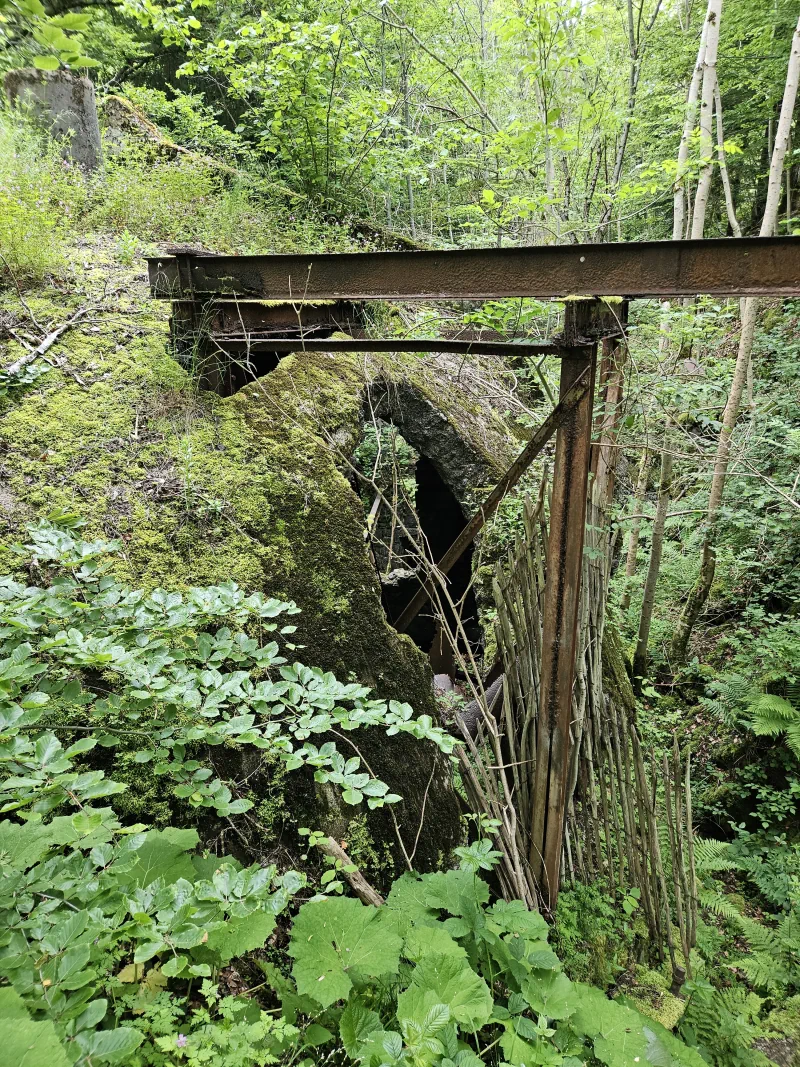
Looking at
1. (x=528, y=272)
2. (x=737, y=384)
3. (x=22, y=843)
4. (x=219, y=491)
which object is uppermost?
(x=737, y=384)

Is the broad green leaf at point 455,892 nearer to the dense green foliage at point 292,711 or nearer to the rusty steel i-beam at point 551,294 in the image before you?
the dense green foliage at point 292,711

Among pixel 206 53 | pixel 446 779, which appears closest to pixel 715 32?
pixel 206 53

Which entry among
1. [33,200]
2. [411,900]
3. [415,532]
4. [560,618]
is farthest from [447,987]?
[33,200]

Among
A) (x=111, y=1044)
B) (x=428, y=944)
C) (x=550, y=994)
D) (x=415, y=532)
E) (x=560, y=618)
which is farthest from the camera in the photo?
(x=415, y=532)

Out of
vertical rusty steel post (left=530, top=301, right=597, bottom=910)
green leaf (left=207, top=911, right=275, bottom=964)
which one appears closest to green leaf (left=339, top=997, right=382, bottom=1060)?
green leaf (left=207, top=911, right=275, bottom=964)

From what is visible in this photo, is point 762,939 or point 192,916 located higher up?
point 192,916

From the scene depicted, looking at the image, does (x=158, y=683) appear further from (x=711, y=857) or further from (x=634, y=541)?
(x=634, y=541)

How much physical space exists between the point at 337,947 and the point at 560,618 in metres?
1.69

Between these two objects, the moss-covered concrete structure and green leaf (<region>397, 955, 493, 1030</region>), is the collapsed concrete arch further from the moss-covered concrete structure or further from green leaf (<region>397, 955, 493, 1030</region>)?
green leaf (<region>397, 955, 493, 1030</region>)

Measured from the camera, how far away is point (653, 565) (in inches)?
254

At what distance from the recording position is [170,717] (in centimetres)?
183

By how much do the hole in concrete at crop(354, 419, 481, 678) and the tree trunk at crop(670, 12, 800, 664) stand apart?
Result: 2660 mm

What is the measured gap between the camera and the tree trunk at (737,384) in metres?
5.72

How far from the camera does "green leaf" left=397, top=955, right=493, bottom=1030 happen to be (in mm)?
1595
